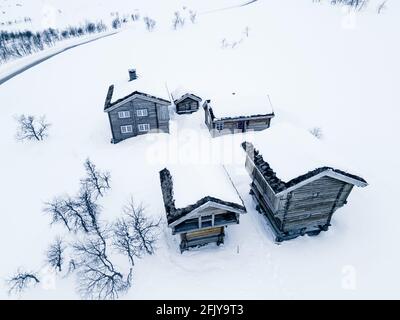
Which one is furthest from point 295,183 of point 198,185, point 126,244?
point 126,244

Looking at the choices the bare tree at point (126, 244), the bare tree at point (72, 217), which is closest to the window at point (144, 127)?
the bare tree at point (72, 217)

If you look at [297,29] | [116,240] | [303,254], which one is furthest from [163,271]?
[297,29]

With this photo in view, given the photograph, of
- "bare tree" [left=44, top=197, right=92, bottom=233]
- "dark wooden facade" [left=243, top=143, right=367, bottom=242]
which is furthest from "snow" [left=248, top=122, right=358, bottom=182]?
"bare tree" [left=44, top=197, right=92, bottom=233]

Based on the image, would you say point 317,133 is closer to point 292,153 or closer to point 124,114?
point 292,153

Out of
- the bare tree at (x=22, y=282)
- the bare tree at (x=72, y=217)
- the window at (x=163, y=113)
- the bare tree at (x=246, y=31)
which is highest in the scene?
the bare tree at (x=246, y=31)

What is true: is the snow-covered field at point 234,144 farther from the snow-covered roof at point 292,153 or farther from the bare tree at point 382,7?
the snow-covered roof at point 292,153

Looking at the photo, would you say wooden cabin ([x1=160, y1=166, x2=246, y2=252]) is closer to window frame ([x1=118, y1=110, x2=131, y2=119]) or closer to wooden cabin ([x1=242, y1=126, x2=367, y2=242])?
wooden cabin ([x1=242, y1=126, x2=367, y2=242])
